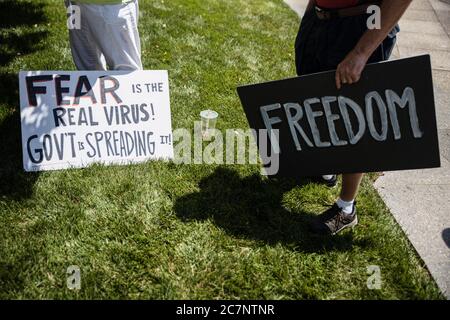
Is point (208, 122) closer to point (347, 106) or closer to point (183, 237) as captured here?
point (183, 237)

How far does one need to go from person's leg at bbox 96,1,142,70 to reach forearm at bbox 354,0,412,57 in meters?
1.46

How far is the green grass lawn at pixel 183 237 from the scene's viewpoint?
6.75 feet

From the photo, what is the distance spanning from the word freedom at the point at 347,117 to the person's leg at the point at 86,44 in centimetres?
127

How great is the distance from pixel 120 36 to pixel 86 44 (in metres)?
0.36

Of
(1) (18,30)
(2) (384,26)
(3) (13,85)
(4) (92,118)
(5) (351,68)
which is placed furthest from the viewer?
(1) (18,30)

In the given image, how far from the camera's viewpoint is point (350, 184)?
93.8 inches

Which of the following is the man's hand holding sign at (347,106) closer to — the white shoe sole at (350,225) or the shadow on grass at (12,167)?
the white shoe sole at (350,225)

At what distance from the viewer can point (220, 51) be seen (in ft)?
15.3

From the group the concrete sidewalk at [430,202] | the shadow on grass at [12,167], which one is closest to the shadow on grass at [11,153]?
the shadow on grass at [12,167]

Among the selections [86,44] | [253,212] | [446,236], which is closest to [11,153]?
[86,44]

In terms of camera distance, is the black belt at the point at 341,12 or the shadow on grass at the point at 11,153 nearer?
the black belt at the point at 341,12

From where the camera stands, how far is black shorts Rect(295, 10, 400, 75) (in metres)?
2.10
